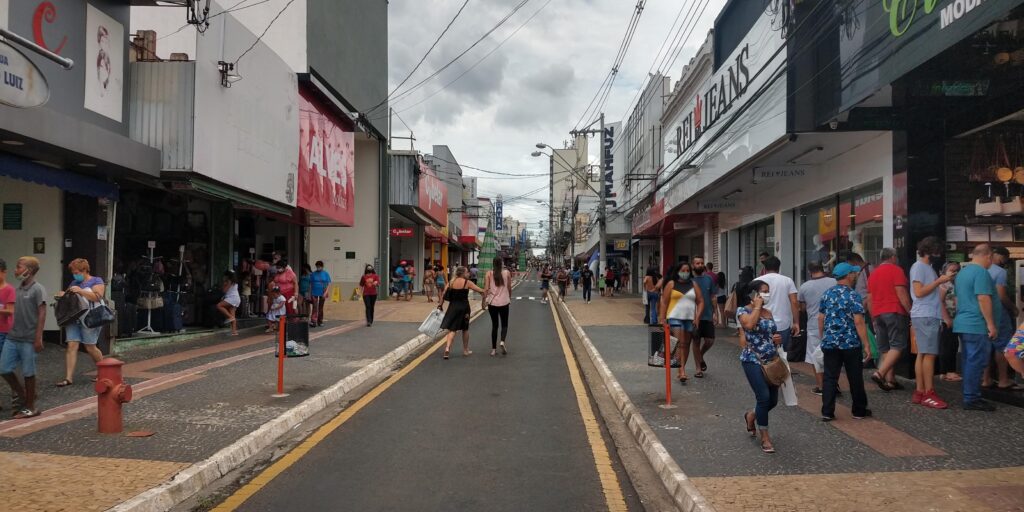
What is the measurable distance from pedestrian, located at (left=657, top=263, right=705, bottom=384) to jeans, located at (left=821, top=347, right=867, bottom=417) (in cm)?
248

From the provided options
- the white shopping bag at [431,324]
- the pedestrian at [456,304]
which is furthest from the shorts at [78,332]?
the pedestrian at [456,304]

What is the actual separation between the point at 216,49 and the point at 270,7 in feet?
21.7

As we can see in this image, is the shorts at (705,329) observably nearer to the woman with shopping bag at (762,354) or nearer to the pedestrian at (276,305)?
the woman with shopping bag at (762,354)

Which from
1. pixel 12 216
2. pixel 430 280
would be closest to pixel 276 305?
pixel 12 216

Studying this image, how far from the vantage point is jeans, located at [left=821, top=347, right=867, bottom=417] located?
6797mm

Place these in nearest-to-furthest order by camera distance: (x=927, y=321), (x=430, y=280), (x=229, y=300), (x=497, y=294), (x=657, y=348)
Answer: (x=927, y=321) < (x=657, y=348) < (x=497, y=294) < (x=229, y=300) < (x=430, y=280)

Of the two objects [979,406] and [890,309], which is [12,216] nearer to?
[890,309]

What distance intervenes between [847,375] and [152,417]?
22.7 feet

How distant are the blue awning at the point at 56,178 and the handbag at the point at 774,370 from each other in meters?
9.58

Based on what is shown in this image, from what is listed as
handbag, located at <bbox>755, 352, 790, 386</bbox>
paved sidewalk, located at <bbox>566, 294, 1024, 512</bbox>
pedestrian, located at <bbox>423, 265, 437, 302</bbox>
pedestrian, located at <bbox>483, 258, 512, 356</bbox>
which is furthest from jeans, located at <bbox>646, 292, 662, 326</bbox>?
pedestrian, located at <bbox>423, 265, 437, 302</bbox>

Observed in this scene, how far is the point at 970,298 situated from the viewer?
23.7ft

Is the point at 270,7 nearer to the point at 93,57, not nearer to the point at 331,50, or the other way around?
the point at 331,50

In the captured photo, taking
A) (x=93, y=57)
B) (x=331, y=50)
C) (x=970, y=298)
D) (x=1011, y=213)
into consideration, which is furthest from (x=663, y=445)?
(x=331, y=50)

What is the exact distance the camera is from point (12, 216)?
38.8ft
